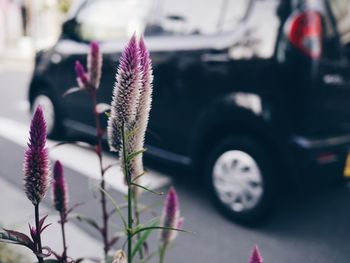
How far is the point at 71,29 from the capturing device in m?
4.80

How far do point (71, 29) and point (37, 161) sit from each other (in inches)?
157

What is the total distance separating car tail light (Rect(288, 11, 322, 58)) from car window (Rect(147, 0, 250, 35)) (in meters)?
0.40

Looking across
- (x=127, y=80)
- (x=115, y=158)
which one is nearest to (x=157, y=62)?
(x=115, y=158)

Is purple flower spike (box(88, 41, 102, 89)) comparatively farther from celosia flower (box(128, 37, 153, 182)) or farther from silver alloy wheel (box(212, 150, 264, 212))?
silver alloy wheel (box(212, 150, 264, 212))

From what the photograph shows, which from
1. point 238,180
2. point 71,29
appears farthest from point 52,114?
point 238,180

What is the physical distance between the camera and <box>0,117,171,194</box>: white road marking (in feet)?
13.7

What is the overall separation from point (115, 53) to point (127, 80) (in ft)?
10.3

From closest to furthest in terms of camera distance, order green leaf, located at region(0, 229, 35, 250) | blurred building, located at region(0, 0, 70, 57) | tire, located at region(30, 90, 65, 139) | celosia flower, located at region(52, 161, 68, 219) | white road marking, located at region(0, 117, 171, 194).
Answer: green leaf, located at region(0, 229, 35, 250), celosia flower, located at region(52, 161, 68, 219), white road marking, located at region(0, 117, 171, 194), tire, located at region(30, 90, 65, 139), blurred building, located at region(0, 0, 70, 57)

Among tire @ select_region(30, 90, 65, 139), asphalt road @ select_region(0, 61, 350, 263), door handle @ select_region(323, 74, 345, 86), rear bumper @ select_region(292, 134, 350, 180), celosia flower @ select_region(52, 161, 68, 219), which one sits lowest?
asphalt road @ select_region(0, 61, 350, 263)

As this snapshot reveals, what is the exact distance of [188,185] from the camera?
419 cm

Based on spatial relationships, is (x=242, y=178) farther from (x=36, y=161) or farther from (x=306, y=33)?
(x=36, y=161)

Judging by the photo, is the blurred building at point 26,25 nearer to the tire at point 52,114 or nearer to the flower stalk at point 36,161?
the tire at point 52,114


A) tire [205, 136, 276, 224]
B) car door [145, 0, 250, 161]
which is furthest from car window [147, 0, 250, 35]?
tire [205, 136, 276, 224]

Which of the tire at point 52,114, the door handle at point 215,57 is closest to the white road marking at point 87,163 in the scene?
the tire at point 52,114
